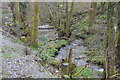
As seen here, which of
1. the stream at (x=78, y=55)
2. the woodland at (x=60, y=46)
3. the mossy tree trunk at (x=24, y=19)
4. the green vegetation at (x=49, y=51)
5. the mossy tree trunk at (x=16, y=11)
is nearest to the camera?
the woodland at (x=60, y=46)

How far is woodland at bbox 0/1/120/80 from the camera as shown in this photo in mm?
6715

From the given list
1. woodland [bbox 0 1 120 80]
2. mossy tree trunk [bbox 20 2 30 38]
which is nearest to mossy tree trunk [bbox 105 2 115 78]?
woodland [bbox 0 1 120 80]

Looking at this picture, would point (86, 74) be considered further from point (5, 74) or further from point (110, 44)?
point (5, 74)

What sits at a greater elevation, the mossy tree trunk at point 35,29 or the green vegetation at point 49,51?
the mossy tree trunk at point 35,29

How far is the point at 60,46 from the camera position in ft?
44.8

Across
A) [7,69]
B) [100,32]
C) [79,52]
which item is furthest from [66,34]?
[7,69]

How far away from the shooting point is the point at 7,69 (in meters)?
6.27

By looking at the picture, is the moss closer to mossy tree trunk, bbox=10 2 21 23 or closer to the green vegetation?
the green vegetation

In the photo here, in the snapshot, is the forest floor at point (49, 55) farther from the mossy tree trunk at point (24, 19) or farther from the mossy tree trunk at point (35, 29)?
the mossy tree trunk at point (24, 19)

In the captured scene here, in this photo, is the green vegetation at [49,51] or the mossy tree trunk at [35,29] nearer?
the green vegetation at [49,51]

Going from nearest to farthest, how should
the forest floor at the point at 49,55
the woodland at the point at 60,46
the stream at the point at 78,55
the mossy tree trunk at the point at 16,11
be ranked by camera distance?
the forest floor at the point at 49,55
the woodland at the point at 60,46
the stream at the point at 78,55
the mossy tree trunk at the point at 16,11

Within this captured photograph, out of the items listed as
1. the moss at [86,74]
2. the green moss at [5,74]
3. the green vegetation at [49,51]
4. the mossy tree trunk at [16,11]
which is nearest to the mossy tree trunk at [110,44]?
the moss at [86,74]

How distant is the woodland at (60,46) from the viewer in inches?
264

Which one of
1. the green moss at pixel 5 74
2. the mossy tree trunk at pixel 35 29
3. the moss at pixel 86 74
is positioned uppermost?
the mossy tree trunk at pixel 35 29
